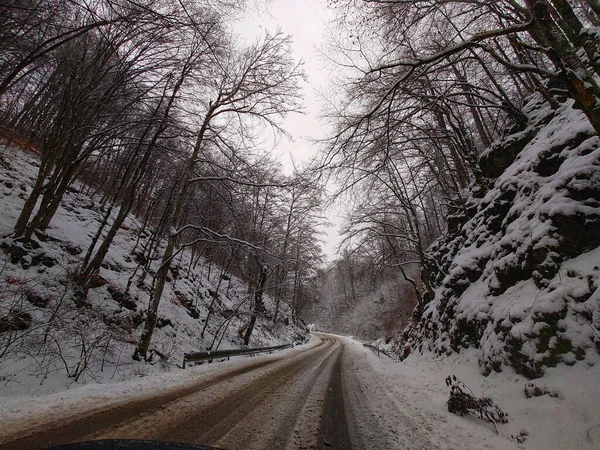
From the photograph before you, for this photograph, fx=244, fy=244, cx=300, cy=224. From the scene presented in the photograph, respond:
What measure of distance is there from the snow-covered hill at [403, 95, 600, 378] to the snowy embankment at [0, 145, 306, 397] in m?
7.82

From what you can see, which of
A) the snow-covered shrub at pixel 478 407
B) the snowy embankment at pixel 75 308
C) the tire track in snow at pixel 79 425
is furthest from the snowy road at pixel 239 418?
the snowy embankment at pixel 75 308

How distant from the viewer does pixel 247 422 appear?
3463 millimetres

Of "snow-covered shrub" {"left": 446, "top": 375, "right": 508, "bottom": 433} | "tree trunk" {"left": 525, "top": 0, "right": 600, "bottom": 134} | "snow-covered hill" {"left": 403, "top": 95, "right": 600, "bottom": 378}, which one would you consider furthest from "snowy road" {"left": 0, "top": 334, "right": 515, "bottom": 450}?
"tree trunk" {"left": 525, "top": 0, "right": 600, "bottom": 134}

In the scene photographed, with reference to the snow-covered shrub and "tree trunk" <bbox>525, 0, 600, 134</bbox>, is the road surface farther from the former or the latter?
"tree trunk" <bbox>525, 0, 600, 134</bbox>

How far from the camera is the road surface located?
2.83 metres

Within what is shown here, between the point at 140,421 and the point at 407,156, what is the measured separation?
10.8m

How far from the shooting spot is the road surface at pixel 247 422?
2830 mm

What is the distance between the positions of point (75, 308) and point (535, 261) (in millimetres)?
9690

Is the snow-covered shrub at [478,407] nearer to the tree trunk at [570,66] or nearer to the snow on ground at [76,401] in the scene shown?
the tree trunk at [570,66]

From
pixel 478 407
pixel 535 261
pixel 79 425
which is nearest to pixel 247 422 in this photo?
pixel 79 425

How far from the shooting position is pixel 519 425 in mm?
3326

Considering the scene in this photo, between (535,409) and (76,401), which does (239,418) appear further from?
(535,409)

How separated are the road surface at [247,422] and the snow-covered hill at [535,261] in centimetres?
232

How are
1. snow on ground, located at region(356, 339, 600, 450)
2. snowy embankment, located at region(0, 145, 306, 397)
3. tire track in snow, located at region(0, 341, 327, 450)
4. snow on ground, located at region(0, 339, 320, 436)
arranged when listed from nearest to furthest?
tire track in snow, located at region(0, 341, 327, 450) → snow on ground, located at region(356, 339, 600, 450) → snow on ground, located at region(0, 339, 320, 436) → snowy embankment, located at region(0, 145, 306, 397)
